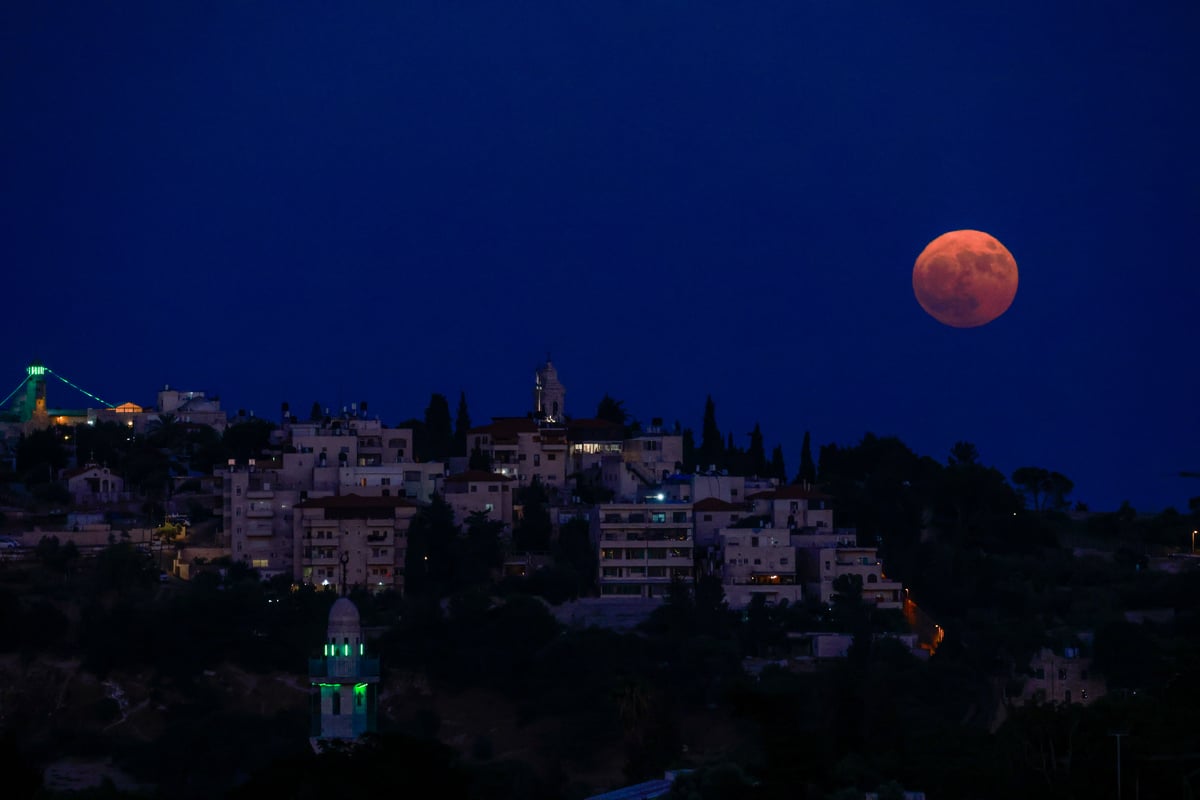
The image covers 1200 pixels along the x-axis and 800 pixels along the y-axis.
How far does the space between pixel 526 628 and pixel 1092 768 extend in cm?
2803

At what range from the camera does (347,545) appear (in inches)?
2926

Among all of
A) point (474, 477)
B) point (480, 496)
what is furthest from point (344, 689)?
point (474, 477)

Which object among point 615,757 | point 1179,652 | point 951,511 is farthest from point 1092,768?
point 951,511

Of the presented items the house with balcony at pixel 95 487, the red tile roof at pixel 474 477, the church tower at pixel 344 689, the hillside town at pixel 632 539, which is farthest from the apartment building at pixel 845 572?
the church tower at pixel 344 689

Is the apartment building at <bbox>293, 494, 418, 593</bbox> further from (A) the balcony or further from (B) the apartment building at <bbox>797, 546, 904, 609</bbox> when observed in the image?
(A) the balcony

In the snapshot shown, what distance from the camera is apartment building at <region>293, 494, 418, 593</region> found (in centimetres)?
7438

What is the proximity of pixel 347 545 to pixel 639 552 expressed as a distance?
887 centimetres

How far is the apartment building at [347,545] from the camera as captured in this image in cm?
7438

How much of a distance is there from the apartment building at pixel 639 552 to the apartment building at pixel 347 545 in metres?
6.10

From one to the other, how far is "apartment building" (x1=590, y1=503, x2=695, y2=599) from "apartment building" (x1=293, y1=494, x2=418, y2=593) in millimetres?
6097

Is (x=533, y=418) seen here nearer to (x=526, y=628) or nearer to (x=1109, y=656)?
→ (x=526, y=628)

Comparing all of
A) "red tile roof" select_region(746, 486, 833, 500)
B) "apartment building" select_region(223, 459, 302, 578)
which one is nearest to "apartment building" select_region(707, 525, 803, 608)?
"red tile roof" select_region(746, 486, 833, 500)

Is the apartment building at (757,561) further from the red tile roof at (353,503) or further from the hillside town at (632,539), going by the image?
the red tile roof at (353,503)

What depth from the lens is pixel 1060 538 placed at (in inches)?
3494
